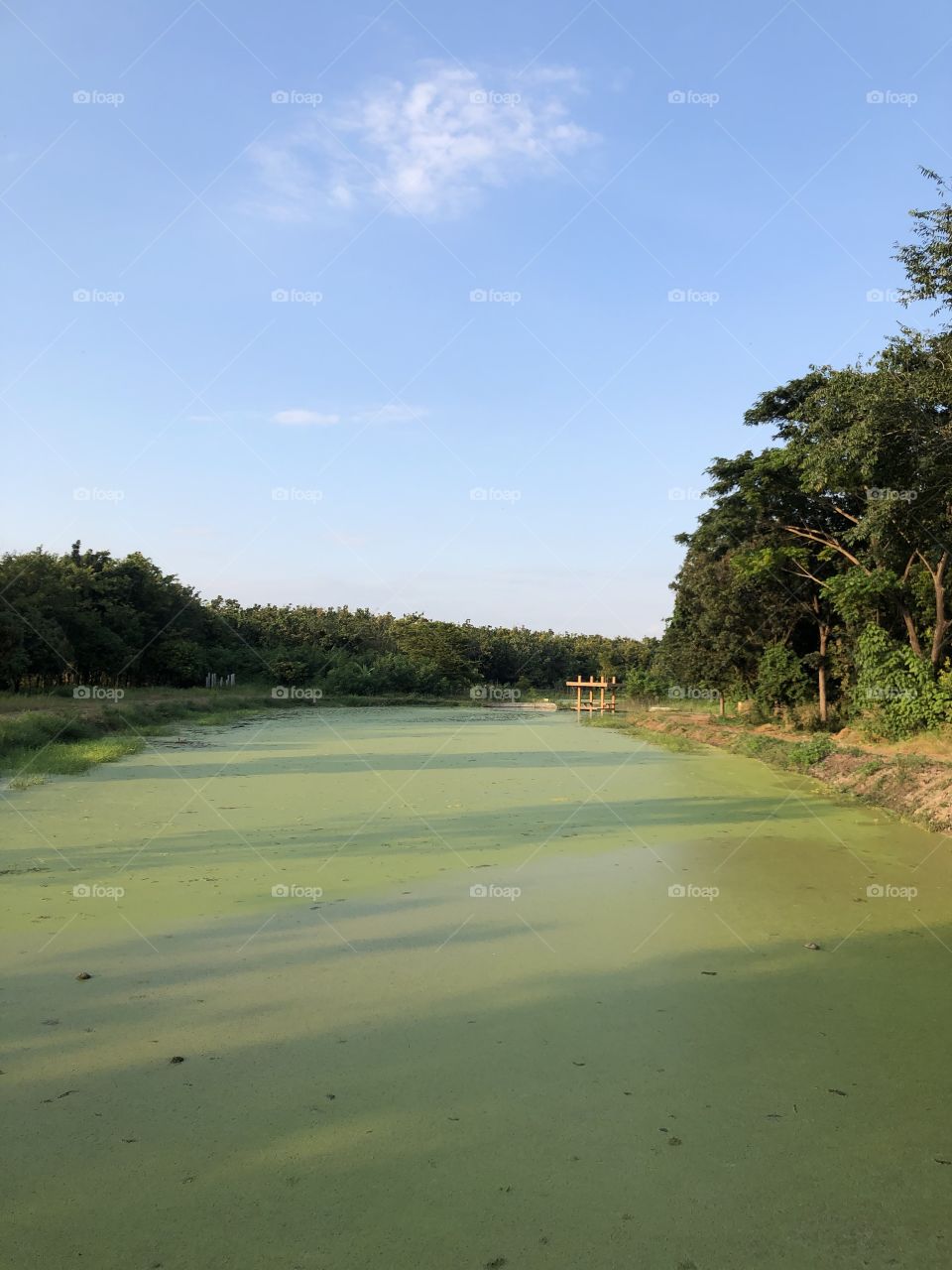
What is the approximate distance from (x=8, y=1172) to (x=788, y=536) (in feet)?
47.1

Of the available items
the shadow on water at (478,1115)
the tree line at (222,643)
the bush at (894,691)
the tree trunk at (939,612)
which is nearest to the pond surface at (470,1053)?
the shadow on water at (478,1115)

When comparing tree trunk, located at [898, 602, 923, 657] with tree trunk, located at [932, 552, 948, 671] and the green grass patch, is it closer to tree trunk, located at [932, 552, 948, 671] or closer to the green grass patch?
tree trunk, located at [932, 552, 948, 671]

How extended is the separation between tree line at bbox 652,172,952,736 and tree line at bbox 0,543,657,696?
44.7 feet

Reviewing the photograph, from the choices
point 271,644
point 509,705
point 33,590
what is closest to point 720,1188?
point 33,590

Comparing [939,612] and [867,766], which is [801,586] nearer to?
[939,612]

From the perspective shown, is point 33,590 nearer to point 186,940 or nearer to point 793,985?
point 186,940

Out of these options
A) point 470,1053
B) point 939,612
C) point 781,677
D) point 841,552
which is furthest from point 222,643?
point 470,1053

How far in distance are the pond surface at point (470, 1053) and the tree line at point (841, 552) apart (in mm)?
3764

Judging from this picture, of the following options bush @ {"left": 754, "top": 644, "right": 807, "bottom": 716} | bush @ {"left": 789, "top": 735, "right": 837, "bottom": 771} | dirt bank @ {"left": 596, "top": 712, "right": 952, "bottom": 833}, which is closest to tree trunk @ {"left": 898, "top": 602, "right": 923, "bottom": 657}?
dirt bank @ {"left": 596, "top": 712, "right": 952, "bottom": 833}

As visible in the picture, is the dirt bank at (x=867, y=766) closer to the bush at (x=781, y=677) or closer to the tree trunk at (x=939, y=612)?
the bush at (x=781, y=677)

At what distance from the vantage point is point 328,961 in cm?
365

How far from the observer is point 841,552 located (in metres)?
13.1

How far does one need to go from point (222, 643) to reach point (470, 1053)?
3384 cm

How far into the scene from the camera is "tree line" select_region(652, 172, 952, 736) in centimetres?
775
